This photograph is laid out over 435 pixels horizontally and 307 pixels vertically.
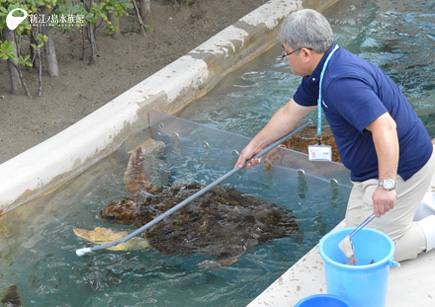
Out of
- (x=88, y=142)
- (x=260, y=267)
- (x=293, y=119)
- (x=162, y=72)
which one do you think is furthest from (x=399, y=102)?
(x=162, y=72)

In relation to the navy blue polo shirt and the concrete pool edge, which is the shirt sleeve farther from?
the concrete pool edge

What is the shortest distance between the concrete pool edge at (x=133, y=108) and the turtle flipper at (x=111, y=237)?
787 millimetres

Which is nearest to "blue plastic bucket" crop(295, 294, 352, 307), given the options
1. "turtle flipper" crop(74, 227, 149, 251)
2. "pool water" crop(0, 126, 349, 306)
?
"pool water" crop(0, 126, 349, 306)

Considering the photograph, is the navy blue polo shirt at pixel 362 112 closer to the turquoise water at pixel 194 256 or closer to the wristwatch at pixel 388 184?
the wristwatch at pixel 388 184

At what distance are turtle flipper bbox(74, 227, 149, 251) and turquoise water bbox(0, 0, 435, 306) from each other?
56 mm

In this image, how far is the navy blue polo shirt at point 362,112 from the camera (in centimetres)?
266

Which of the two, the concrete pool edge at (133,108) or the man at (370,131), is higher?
the man at (370,131)

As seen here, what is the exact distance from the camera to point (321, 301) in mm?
2764

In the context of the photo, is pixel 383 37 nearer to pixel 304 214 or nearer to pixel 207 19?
pixel 207 19

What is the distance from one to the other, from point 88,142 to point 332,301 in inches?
117

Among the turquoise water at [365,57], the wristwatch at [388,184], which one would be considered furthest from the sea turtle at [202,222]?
the wristwatch at [388,184]

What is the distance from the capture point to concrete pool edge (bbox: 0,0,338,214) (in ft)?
15.3

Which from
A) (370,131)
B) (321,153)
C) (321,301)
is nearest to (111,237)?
(321,153)

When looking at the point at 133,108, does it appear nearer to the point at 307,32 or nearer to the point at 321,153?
the point at 321,153
